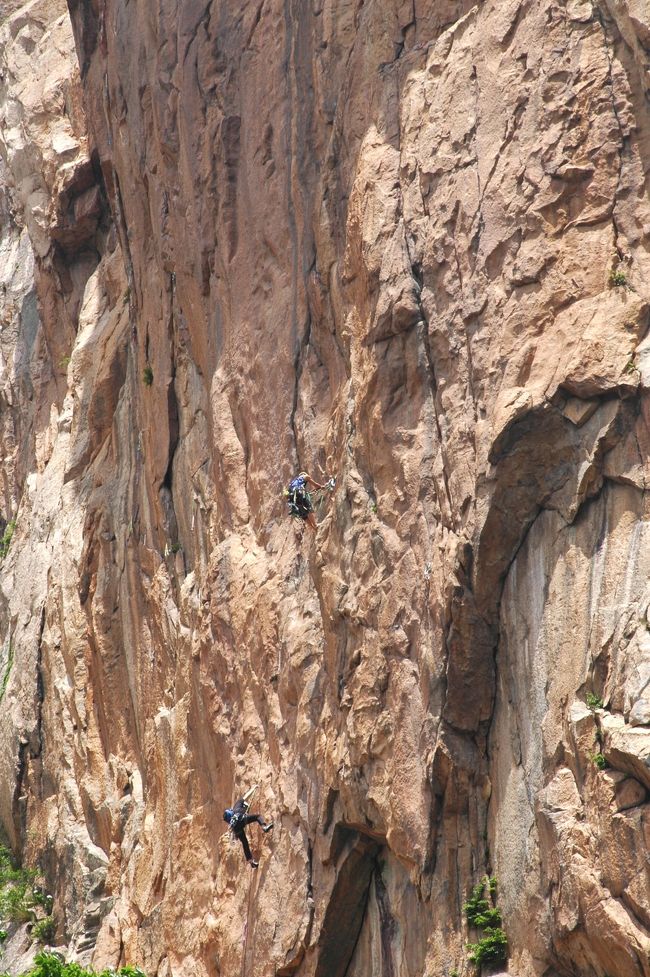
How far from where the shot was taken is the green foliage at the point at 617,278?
16406 mm

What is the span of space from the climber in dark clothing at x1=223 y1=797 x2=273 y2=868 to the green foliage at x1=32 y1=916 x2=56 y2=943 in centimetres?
1130

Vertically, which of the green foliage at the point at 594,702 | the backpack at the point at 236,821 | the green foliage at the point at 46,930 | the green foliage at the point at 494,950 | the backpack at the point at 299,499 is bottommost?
the green foliage at the point at 494,950

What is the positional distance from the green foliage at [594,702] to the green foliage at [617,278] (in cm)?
509

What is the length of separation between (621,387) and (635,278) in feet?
4.88

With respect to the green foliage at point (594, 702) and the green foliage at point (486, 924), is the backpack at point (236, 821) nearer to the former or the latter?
the green foliage at point (486, 924)

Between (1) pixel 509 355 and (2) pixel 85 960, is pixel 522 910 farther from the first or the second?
(2) pixel 85 960

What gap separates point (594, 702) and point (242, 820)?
8.35 m

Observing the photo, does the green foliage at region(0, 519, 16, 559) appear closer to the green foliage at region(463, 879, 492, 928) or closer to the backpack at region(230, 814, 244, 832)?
the backpack at region(230, 814, 244, 832)

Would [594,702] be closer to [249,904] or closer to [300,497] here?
[300,497]

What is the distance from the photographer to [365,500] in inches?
793

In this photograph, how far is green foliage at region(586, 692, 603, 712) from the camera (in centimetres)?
1531

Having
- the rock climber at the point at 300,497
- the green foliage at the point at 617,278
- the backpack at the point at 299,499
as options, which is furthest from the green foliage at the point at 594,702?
the backpack at the point at 299,499

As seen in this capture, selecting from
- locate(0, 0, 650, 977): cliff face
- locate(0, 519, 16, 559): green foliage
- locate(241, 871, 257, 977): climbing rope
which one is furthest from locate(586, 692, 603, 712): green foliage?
locate(0, 519, 16, 559): green foliage

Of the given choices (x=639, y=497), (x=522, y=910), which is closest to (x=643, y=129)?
(x=639, y=497)
